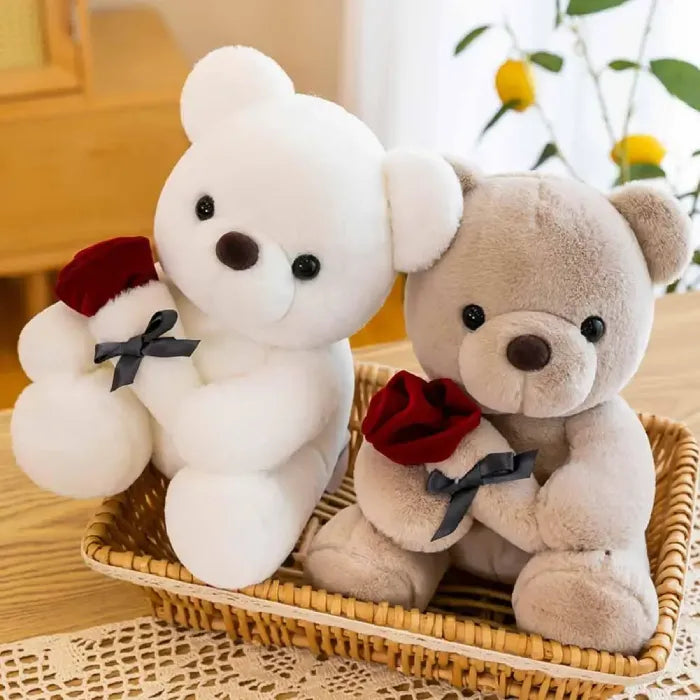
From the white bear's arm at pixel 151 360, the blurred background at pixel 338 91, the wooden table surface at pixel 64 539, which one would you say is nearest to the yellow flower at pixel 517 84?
the blurred background at pixel 338 91

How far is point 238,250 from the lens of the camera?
722 millimetres

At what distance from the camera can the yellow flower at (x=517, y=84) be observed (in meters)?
1.27

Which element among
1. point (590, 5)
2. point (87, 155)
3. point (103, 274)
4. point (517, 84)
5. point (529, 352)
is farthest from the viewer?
point (87, 155)

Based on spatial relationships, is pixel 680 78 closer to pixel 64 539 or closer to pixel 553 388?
pixel 553 388

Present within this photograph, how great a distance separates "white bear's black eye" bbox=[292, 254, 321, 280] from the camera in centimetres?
74

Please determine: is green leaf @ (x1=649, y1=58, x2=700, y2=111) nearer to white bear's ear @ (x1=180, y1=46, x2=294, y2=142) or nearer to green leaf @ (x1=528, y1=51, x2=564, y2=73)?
green leaf @ (x1=528, y1=51, x2=564, y2=73)

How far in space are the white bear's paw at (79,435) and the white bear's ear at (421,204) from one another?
259 mm

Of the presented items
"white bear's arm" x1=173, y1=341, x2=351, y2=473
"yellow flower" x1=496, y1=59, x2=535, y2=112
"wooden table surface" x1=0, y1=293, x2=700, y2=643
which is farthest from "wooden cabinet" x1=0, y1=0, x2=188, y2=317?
"white bear's arm" x1=173, y1=341, x2=351, y2=473

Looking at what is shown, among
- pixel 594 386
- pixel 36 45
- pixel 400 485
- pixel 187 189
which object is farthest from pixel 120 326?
pixel 36 45

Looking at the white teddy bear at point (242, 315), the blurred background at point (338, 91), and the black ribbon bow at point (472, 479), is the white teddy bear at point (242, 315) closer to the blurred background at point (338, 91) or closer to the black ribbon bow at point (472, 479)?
the black ribbon bow at point (472, 479)

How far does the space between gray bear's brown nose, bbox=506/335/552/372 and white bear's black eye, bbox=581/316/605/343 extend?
0.12 feet

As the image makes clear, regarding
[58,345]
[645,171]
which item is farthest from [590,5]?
[58,345]

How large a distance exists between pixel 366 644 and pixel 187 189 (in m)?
0.37

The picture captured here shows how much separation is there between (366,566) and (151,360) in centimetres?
23
